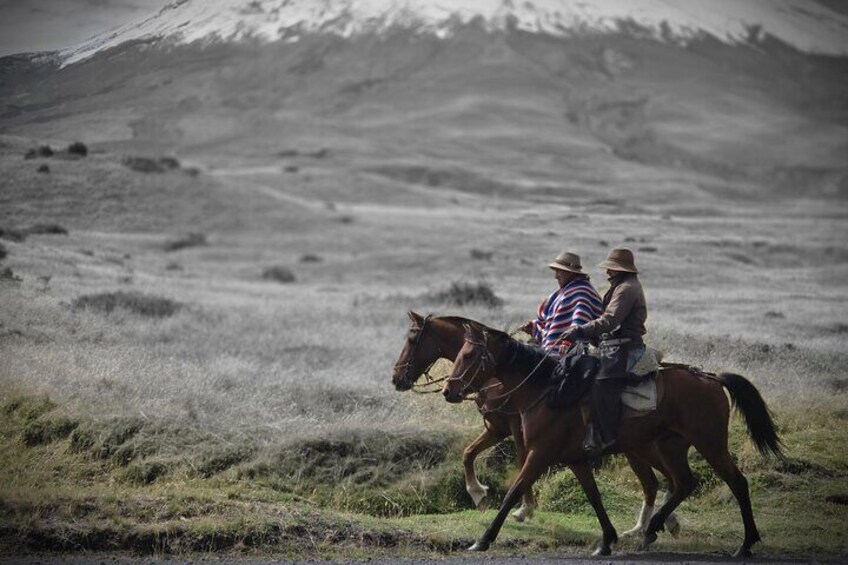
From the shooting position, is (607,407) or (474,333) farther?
(474,333)

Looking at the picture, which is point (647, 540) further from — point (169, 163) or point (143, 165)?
point (169, 163)

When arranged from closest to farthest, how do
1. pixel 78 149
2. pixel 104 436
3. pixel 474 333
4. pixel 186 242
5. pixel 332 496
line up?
pixel 474 333
pixel 332 496
pixel 104 436
pixel 78 149
pixel 186 242

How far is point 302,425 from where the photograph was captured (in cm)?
1588

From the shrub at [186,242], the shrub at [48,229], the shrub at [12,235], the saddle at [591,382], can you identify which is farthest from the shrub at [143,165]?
the saddle at [591,382]

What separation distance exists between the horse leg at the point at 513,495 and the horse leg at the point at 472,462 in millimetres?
1493

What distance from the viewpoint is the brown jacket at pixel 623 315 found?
12.2 meters

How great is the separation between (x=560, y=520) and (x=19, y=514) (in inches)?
260

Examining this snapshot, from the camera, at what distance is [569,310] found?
42.7 feet

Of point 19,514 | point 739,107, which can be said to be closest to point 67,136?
point 19,514

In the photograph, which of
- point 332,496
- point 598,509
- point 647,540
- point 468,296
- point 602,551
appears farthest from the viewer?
point 468,296

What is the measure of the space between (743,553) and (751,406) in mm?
1942

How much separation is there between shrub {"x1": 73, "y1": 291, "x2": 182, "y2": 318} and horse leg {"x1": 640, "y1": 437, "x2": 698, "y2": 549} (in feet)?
58.0

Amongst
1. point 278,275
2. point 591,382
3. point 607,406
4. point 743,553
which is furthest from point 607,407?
point 278,275

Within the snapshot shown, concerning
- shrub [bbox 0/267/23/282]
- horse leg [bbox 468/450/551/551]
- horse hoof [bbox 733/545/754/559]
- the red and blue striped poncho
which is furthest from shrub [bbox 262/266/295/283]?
horse hoof [bbox 733/545/754/559]
